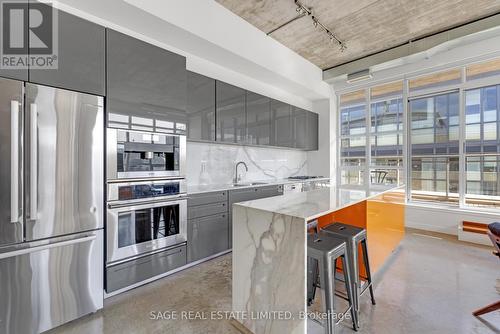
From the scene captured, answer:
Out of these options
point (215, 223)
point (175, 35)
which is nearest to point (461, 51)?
point (175, 35)

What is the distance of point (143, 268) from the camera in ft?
7.69

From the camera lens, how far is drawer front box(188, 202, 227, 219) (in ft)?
9.17

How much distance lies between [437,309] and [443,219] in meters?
2.90

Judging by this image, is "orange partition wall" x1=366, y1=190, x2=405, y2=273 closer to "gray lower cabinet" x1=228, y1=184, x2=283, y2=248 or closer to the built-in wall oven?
"gray lower cabinet" x1=228, y1=184, x2=283, y2=248

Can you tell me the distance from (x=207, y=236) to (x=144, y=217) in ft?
2.93

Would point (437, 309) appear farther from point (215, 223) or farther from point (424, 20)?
point (424, 20)

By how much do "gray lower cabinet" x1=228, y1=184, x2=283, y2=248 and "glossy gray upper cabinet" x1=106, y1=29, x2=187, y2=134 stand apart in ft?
3.90

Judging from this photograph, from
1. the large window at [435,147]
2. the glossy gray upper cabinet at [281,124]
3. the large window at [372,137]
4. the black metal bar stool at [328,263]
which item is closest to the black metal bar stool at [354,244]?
the black metal bar stool at [328,263]

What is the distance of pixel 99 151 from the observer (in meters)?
2.02

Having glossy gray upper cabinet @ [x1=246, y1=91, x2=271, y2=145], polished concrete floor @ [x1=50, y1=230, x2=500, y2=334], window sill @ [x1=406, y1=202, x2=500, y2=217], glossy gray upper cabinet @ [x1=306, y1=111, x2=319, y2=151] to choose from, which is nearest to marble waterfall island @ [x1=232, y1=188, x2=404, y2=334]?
polished concrete floor @ [x1=50, y1=230, x2=500, y2=334]

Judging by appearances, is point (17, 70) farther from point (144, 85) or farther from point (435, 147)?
point (435, 147)

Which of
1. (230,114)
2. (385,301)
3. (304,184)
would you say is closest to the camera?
(385,301)

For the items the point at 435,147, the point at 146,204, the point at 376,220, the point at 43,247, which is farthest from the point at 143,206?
the point at 435,147

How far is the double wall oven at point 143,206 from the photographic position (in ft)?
7.01
